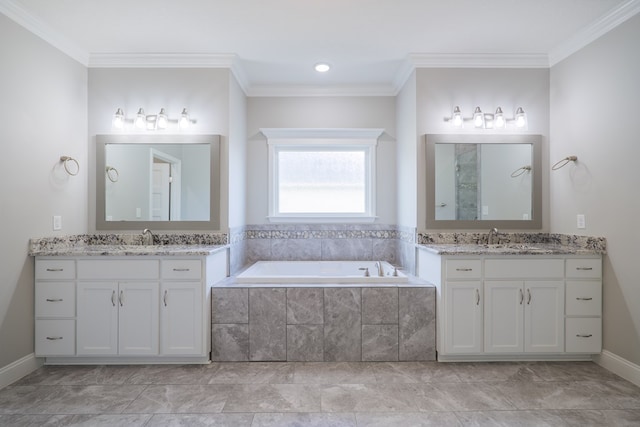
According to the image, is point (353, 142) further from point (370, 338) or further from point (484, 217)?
point (370, 338)

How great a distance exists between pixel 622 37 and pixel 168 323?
155 inches

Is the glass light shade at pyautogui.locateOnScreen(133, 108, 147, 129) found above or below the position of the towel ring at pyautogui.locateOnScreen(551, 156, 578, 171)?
above

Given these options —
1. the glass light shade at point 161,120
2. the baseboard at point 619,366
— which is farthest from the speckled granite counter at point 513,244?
the glass light shade at point 161,120

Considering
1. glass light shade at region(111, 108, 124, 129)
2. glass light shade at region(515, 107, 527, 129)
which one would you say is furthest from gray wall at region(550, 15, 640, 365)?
glass light shade at region(111, 108, 124, 129)

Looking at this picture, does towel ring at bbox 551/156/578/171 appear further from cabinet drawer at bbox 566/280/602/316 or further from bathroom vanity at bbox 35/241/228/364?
bathroom vanity at bbox 35/241/228/364

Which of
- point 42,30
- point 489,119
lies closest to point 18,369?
point 42,30

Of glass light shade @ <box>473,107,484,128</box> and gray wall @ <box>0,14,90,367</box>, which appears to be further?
glass light shade @ <box>473,107,484,128</box>

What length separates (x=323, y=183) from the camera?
4105 millimetres

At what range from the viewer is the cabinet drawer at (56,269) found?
272 centimetres

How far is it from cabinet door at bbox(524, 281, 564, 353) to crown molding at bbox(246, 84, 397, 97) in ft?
7.85

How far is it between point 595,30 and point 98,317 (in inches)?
172

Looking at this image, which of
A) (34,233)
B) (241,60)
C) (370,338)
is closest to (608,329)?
(370,338)

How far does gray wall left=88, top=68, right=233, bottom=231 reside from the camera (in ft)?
10.7

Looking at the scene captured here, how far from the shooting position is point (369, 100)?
3.99m
